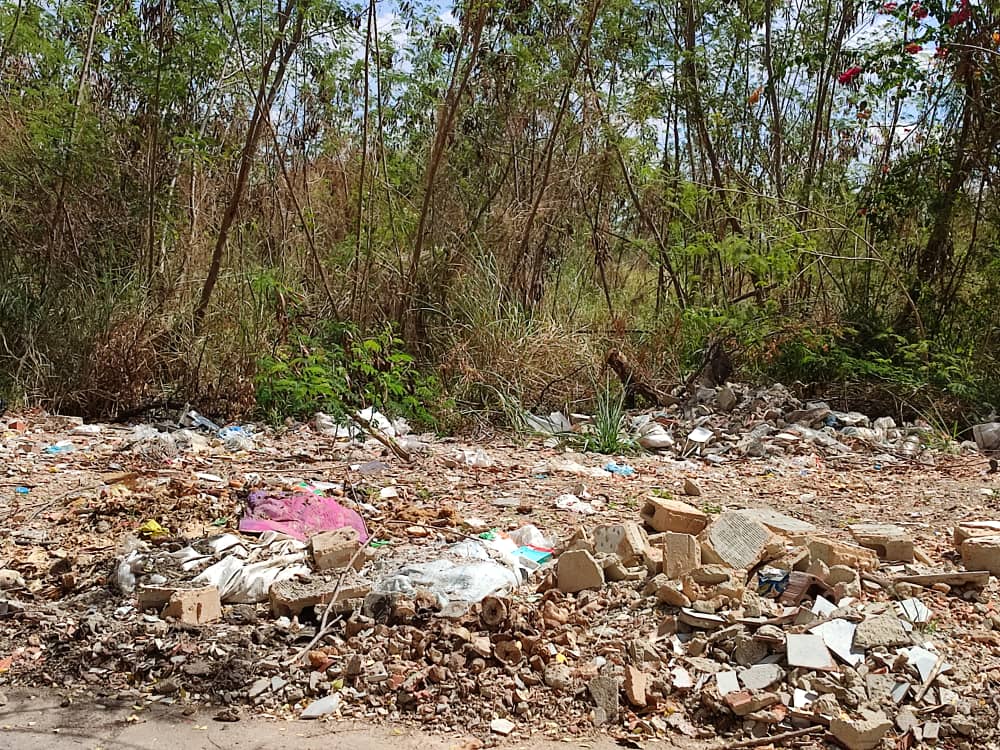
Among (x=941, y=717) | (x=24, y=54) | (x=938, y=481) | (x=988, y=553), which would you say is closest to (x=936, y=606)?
(x=988, y=553)

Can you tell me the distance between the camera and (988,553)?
2752mm

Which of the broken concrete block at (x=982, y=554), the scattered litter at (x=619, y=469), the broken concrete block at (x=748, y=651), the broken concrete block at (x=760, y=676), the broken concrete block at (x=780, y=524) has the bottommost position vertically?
the broken concrete block at (x=760, y=676)

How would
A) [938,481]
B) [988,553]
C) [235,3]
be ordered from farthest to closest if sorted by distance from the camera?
1. [235,3]
2. [938,481]
3. [988,553]

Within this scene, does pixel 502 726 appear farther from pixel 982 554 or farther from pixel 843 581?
pixel 982 554

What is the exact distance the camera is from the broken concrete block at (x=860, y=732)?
208cm

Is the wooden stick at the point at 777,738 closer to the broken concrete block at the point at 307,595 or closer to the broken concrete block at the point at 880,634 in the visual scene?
the broken concrete block at the point at 880,634

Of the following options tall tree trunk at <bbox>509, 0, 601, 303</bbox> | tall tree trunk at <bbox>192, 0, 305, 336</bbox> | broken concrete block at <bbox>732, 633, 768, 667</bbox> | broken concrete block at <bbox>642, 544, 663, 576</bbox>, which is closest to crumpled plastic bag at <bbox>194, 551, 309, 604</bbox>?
broken concrete block at <bbox>642, 544, 663, 576</bbox>

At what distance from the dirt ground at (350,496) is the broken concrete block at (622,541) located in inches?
10.7

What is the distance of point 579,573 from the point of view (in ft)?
8.98

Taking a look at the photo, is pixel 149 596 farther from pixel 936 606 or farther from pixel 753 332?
pixel 753 332

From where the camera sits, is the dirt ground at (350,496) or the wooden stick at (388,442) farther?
the wooden stick at (388,442)

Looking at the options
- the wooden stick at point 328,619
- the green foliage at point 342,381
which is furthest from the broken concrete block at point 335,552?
the green foliage at point 342,381

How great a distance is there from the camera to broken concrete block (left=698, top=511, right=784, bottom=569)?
278 centimetres

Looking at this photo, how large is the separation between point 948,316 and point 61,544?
18.4ft
